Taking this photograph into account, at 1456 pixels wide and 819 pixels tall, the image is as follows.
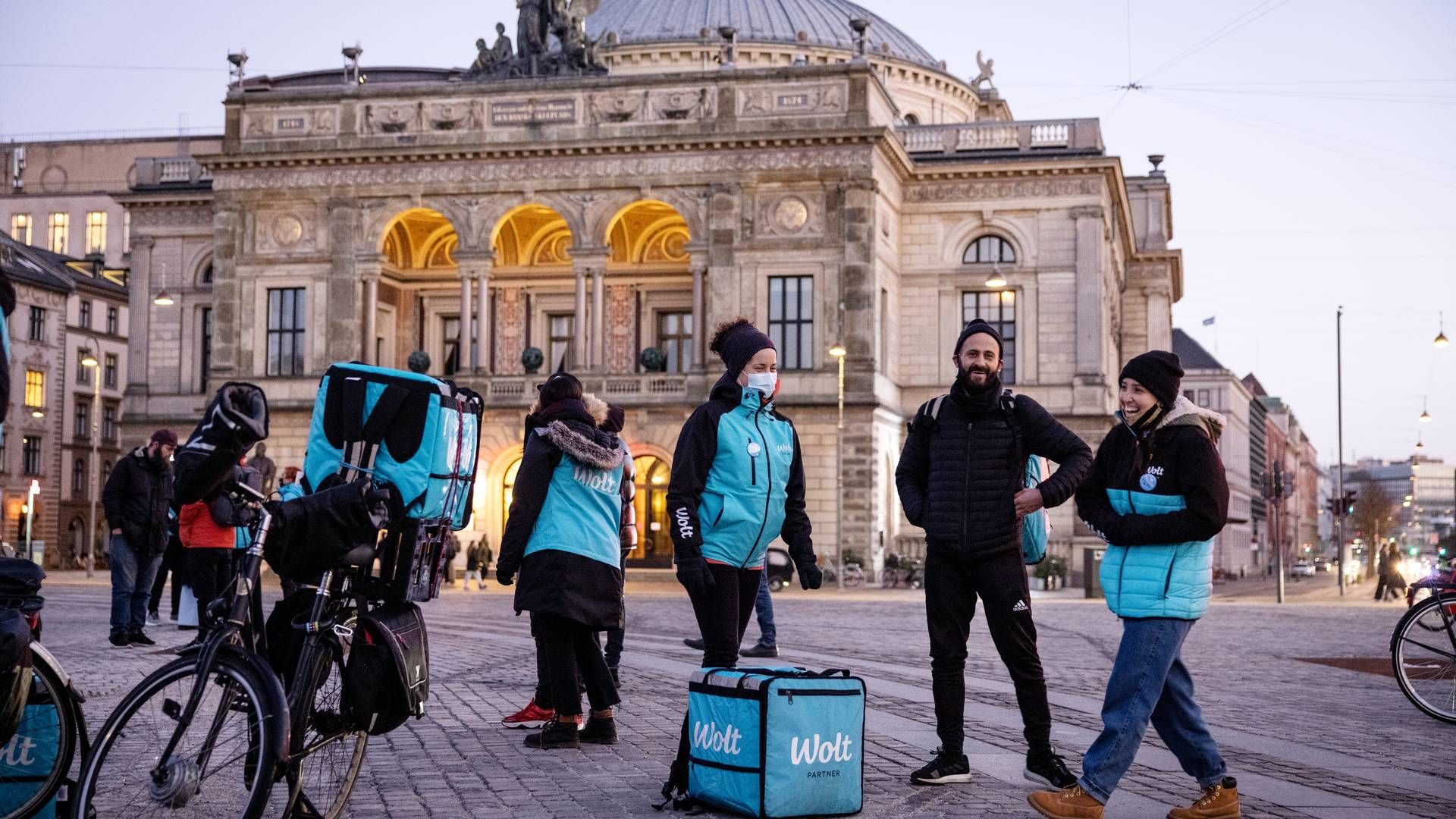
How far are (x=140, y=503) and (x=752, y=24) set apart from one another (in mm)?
53722

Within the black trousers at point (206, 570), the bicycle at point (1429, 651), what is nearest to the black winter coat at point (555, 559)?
the bicycle at point (1429, 651)

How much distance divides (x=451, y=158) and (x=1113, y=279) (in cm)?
2302

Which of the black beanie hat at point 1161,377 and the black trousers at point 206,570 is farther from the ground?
the black beanie hat at point 1161,377

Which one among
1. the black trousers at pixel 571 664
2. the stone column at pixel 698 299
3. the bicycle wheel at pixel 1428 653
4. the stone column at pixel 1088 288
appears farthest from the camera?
the stone column at pixel 1088 288

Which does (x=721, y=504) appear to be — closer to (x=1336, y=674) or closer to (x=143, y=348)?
(x=1336, y=674)

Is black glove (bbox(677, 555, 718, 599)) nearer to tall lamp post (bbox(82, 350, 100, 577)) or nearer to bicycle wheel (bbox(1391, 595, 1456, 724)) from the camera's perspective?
bicycle wheel (bbox(1391, 595, 1456, 724))

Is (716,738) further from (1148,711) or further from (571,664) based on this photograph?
(571,664)

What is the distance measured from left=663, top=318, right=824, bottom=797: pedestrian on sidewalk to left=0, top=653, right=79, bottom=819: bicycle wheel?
2.92 m

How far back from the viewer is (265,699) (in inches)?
234

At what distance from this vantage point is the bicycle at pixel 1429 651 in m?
11.4

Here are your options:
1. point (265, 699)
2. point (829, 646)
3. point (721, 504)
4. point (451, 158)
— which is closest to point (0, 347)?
point (265, 699)

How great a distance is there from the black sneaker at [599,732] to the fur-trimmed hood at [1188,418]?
12.1 feet

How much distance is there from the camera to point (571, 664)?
909cm

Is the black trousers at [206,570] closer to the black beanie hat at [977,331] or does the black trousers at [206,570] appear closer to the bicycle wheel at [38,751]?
the bicycle wheel at [38,751]
